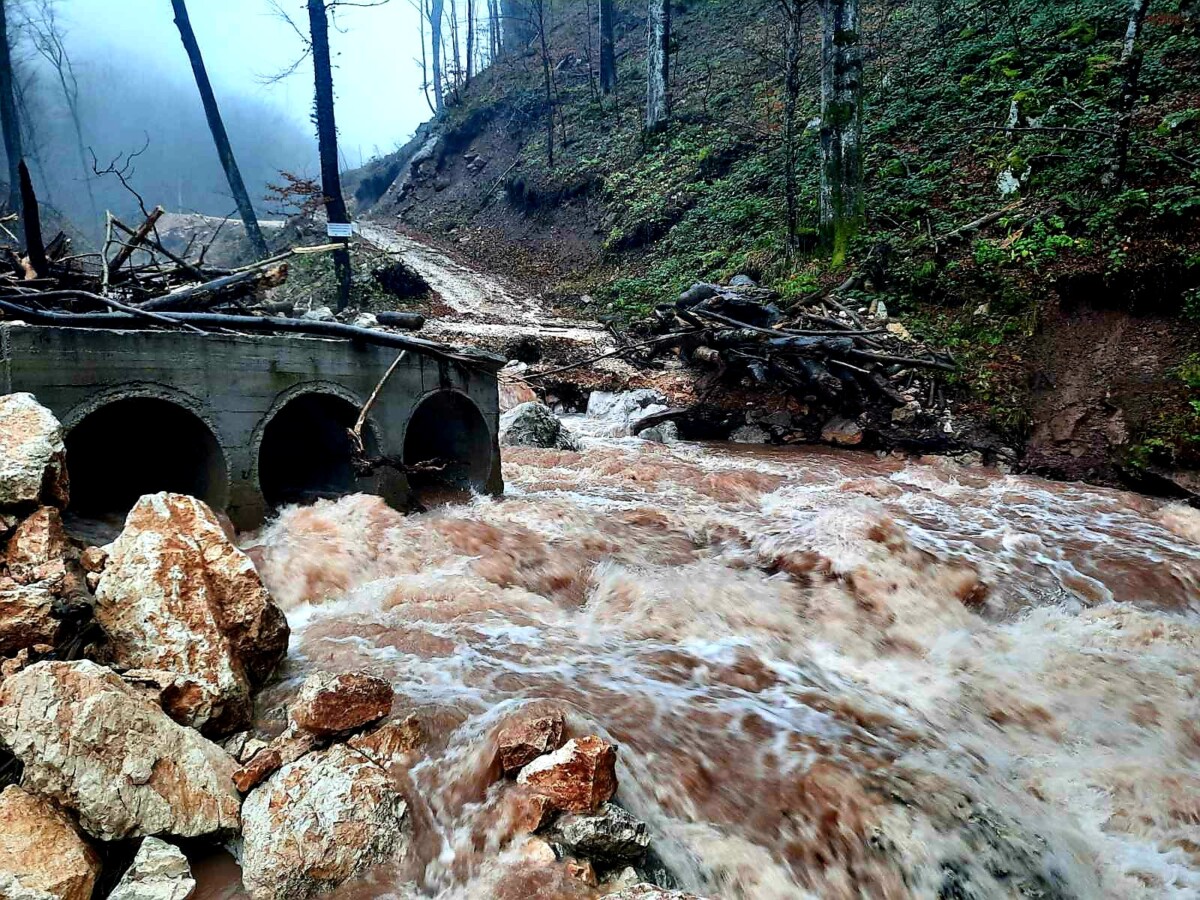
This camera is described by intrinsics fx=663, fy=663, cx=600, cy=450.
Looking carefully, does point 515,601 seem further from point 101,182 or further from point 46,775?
point 101,182

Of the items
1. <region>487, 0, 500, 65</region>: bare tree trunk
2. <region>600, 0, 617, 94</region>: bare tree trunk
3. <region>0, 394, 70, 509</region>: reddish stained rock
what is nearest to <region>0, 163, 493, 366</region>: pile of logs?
<region>0, 394, 70, 509</region>: reddish stained rock

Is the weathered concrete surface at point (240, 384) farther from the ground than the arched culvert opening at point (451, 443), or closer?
farther from the ground

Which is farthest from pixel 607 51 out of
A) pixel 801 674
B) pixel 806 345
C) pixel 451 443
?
pixel 801 674

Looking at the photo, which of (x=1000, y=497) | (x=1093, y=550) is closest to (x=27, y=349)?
(x=1093, y=550)

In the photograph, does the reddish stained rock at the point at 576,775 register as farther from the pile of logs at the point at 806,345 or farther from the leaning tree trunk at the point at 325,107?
the leaning tree trunk at the point at 325,107

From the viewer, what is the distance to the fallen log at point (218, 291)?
21.7ft

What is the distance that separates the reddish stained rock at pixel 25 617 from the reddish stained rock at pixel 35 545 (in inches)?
3.4

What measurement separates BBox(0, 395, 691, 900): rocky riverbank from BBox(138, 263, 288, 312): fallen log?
3815mm

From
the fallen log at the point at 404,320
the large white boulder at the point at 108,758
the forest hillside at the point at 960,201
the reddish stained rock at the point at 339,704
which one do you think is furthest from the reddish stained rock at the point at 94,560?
the forest hillside at the point at 960,201

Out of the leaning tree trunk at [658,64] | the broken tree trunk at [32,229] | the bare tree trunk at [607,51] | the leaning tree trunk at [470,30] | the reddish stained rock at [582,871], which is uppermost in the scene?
the leaning tree trunk at [470,30]

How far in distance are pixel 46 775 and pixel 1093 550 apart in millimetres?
7455

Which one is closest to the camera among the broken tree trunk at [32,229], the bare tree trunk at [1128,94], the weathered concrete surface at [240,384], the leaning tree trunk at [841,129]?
the weathered concrete surface at [240,384]

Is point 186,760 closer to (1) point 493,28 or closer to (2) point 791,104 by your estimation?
(2) point 791,104

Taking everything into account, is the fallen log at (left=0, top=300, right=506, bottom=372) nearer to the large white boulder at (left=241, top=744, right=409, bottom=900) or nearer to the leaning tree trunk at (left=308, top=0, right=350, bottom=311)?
the large white boulder at (left=241, top=744, right=409, bottom=900)
